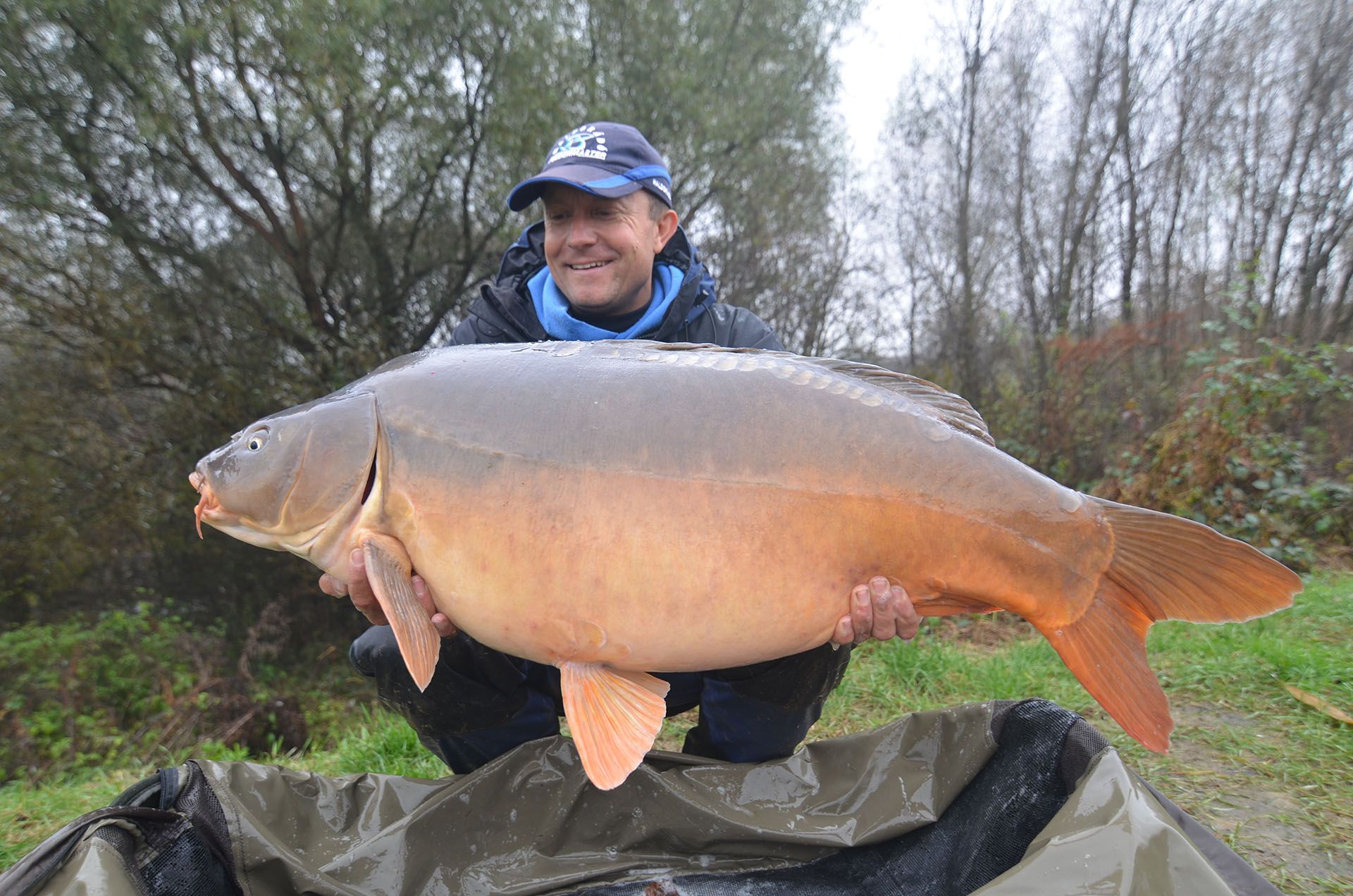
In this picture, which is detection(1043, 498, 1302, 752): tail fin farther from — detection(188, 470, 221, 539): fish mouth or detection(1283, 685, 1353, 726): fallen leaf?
detection(188, 470, 221, 539): fish mouth

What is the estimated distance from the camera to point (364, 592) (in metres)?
1.31

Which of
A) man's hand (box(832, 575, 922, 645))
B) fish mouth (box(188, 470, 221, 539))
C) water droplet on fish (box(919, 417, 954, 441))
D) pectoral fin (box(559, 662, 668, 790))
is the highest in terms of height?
water droplet on fish (box(919, 417, 954, 441))

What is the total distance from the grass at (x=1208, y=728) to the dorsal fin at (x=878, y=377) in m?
1.02

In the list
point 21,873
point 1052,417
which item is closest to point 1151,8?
point 1052,417

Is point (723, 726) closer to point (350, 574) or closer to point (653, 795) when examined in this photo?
point (653, 795)

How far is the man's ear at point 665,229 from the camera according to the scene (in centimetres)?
207

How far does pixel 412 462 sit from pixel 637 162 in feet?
3.53

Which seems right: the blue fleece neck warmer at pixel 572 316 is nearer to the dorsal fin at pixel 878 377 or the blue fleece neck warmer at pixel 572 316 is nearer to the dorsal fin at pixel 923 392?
the dorsal fin at pixel 878 377

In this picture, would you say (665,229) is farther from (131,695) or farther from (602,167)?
(131,695)

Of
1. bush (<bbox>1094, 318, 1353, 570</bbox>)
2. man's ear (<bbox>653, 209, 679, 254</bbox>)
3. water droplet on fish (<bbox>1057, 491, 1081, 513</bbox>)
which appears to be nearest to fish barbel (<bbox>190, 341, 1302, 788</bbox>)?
water droplet on fish (<bbox>1057, 491, 1081, 513</bbox>)

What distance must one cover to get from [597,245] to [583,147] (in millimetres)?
243

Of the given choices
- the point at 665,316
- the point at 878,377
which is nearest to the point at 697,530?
the point at 878,377

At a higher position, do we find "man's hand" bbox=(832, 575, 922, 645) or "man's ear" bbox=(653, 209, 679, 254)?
"man's ear" bbox=(653, 209, 679, 254)

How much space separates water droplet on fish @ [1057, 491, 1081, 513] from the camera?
1.18m
